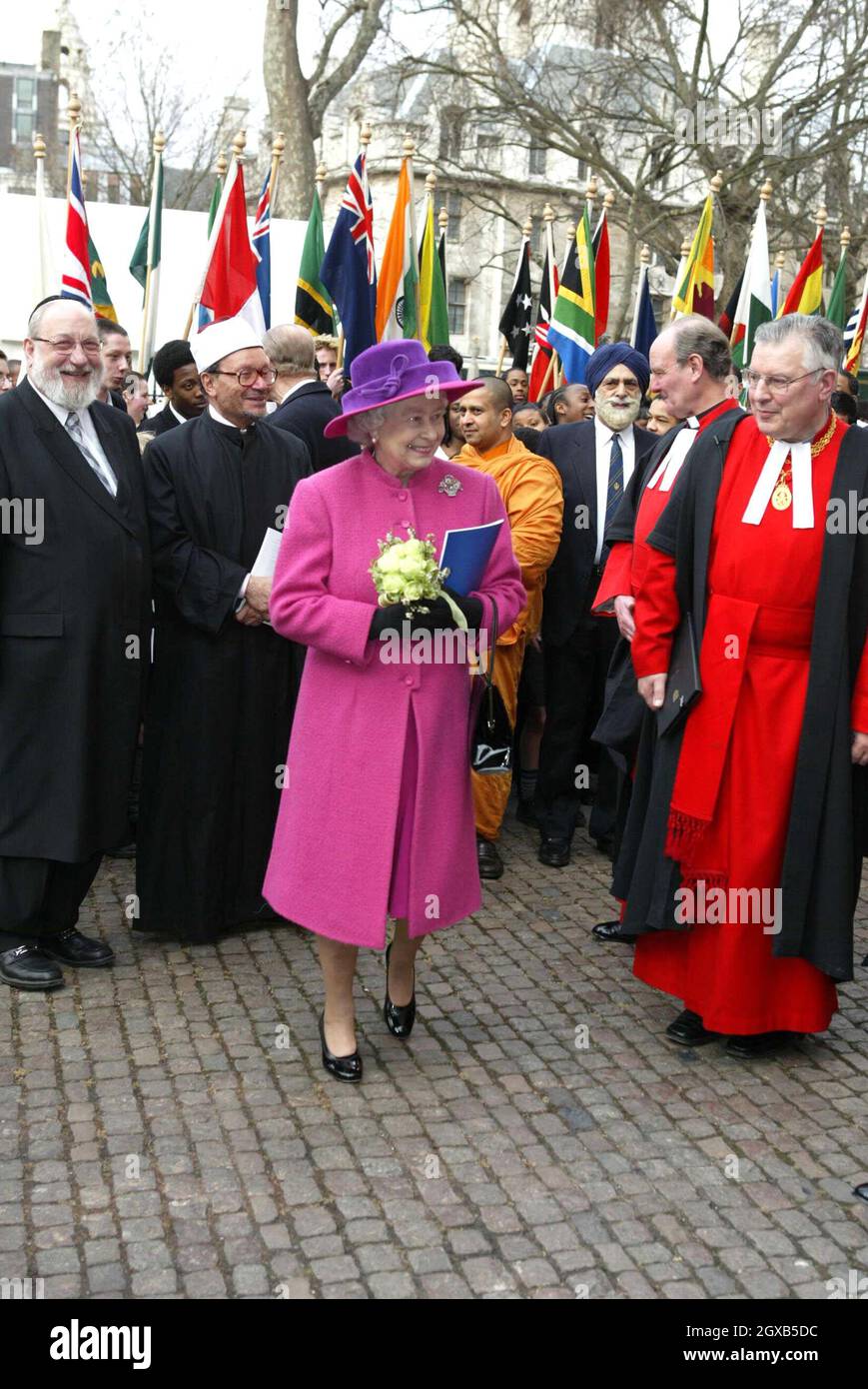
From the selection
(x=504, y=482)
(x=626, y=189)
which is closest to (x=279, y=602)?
(x=504, y=482)

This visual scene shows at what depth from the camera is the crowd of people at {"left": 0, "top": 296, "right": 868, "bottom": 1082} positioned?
4.35 metres

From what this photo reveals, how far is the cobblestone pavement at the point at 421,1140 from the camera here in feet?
11.6

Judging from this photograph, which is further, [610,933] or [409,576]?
[610,933]

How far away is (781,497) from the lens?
4.59 metres

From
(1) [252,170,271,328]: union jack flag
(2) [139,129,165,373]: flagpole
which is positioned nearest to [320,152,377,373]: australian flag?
(1) [252,170,271,328]: union jack flag

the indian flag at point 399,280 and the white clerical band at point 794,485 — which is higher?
the indian flag at point 399,280

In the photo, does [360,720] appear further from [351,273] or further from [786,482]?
[351,273]

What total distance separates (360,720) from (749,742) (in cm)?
125

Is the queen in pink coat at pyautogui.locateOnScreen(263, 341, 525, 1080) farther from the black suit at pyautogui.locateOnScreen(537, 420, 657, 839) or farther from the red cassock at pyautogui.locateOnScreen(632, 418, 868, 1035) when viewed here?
the black suit at pyautogui.locateOnScreen(537, 420, 657, 839)

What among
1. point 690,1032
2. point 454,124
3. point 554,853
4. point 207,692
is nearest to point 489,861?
point 554,853

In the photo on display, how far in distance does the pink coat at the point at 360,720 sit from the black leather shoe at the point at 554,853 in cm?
241

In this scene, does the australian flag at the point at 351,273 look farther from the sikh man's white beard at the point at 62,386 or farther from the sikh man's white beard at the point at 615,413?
the sikh man's white beard at the point at 62,386

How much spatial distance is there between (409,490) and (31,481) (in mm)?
1439

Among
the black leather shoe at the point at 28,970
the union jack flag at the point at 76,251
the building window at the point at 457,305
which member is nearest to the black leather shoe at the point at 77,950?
the black leather shoe at the point at 28,970
